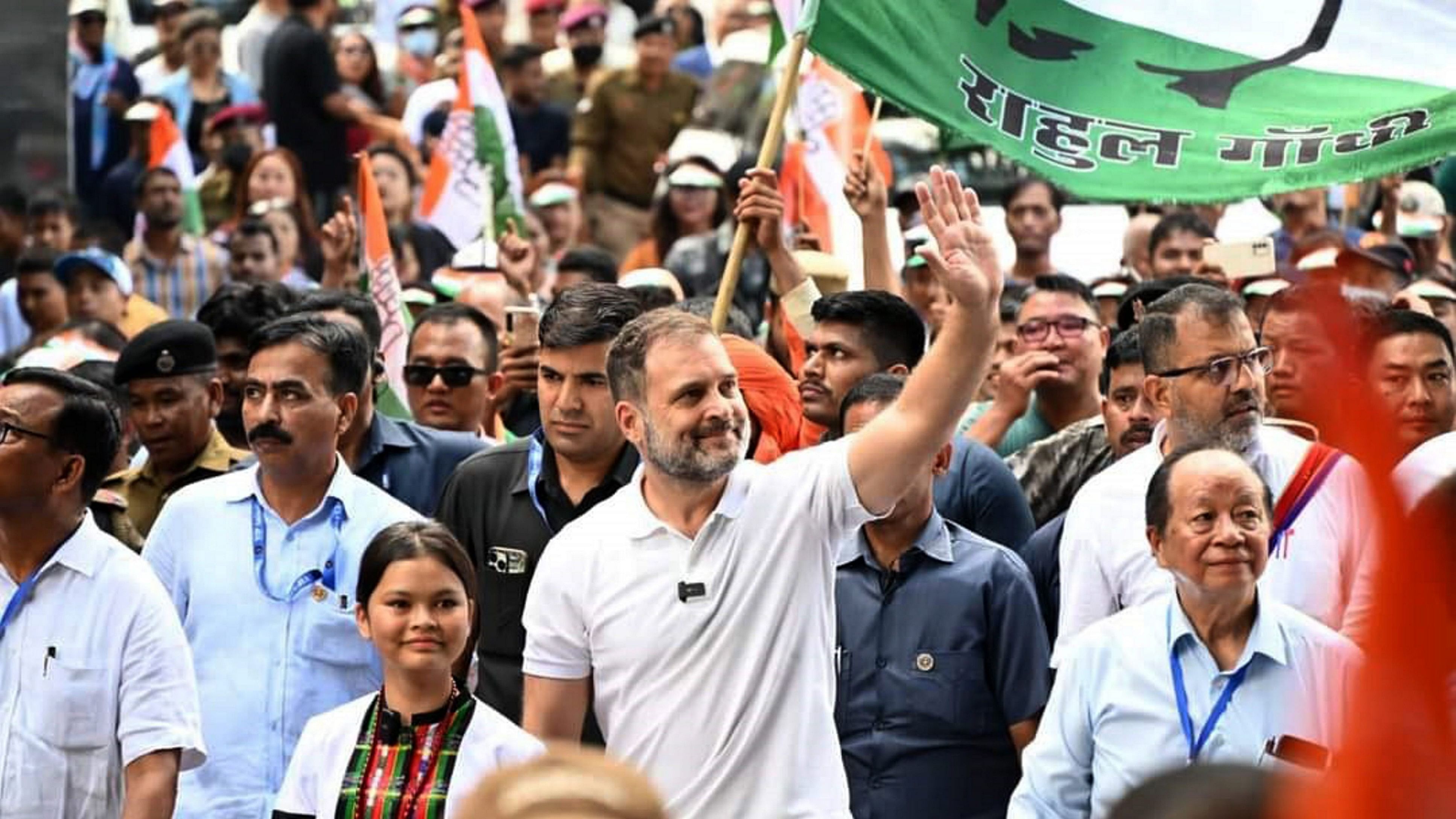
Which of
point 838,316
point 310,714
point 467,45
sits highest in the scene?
point 467,45

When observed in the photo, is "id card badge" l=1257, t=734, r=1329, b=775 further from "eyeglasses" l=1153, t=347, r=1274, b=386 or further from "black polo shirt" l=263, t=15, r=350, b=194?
"black polo shirt" l=263, t=15, r=350, b=194

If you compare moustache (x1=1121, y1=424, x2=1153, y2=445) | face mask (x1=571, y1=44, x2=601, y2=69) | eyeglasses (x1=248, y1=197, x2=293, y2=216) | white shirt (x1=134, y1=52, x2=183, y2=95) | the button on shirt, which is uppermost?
face mask (x1=571, y1=44, x2=601, y2=69)

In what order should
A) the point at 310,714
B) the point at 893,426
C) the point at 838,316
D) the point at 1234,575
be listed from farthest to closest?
the point at 838,316, the point at 310,714, the point at 1234,575, the point at 893,426

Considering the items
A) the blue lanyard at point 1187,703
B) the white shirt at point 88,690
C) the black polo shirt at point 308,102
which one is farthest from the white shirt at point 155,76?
the blue lanyard at point 1187,703

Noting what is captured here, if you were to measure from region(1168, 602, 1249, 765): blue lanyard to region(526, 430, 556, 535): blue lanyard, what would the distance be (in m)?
1.80

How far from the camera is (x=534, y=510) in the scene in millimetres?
6949

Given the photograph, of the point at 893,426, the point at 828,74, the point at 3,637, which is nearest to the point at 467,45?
the point at 828,74

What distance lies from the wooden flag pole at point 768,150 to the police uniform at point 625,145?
9.39 m

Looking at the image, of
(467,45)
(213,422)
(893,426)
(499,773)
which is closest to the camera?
(499,773)

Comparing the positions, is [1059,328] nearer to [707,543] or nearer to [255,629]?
[255,629]

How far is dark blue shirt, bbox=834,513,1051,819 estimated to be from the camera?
21.6 ft

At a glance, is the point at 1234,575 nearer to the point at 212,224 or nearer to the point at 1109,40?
the point at 1109,40

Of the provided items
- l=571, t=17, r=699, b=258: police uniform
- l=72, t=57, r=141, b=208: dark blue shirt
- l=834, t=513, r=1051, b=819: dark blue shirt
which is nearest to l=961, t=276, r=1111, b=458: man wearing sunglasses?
l=834, t=513, r=1051, b=819: dark blue shirt

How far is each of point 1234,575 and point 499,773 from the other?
13.0ft
